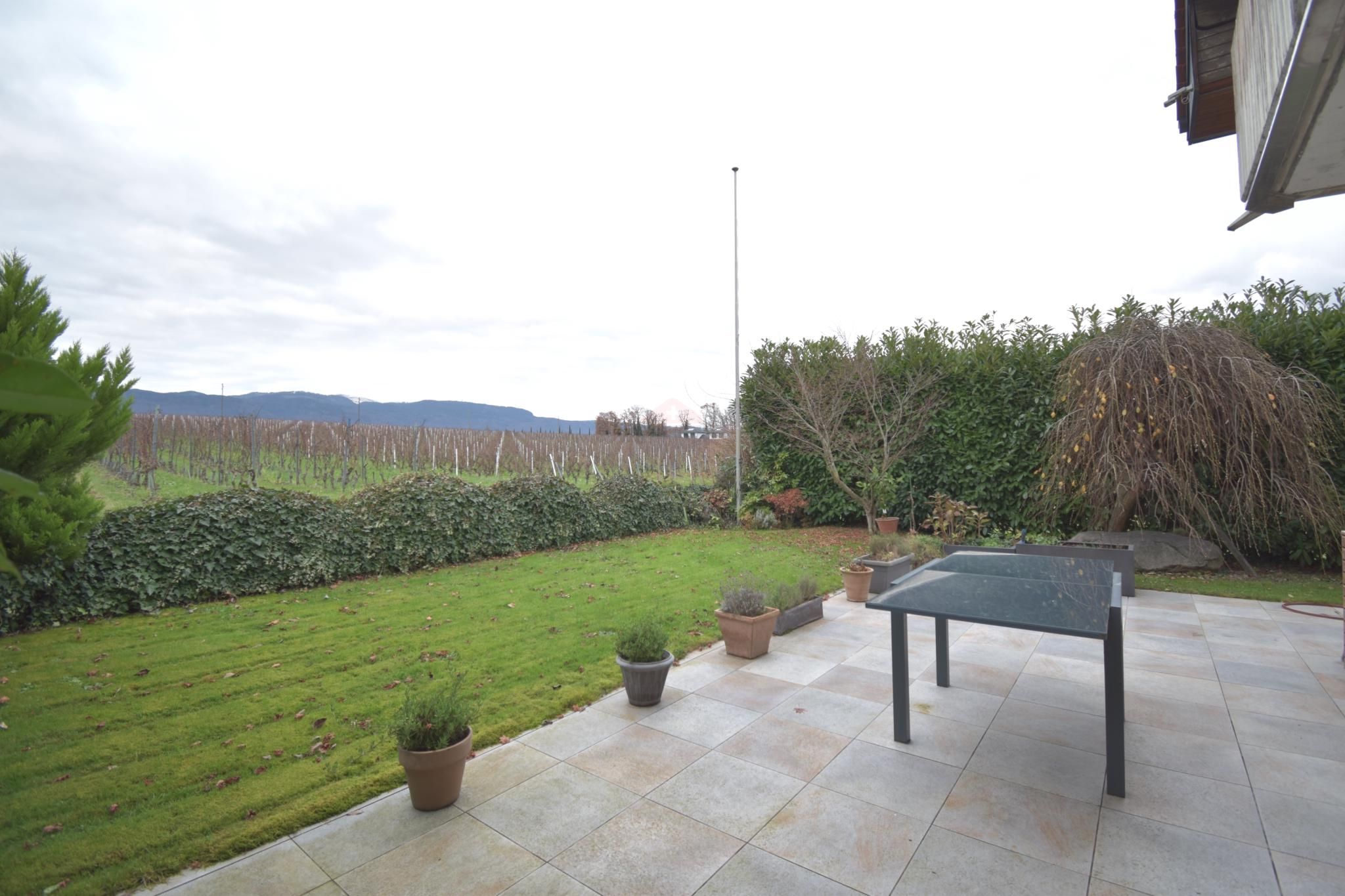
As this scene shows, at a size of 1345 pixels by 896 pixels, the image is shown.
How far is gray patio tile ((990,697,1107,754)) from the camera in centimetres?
367

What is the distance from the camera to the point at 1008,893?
250cm

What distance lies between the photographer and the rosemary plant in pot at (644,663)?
4.14m

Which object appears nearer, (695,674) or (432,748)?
(432,748)

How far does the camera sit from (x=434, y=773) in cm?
302

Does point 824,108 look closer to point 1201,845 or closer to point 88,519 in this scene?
point 1201,845

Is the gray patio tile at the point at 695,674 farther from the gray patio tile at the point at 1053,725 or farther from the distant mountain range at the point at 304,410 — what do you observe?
the distant mountain range at the point at 304,410

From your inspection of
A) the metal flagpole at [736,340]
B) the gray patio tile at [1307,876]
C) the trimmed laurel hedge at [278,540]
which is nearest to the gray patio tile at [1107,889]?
the gray patio tile at [1307,876]

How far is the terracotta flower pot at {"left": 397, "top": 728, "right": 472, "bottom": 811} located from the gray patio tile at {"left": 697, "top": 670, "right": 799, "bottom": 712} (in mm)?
1834

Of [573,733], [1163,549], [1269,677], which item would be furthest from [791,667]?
[1163,549]

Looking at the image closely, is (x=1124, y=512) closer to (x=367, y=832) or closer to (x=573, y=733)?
(x=573, y=733)

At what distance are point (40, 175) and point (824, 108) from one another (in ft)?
28.0

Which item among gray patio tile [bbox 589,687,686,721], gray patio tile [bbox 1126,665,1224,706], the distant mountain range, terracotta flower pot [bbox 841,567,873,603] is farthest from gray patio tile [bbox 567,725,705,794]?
the distant mountain range

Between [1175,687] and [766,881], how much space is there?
3632 mm

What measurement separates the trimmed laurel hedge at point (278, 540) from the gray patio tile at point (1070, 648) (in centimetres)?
715
